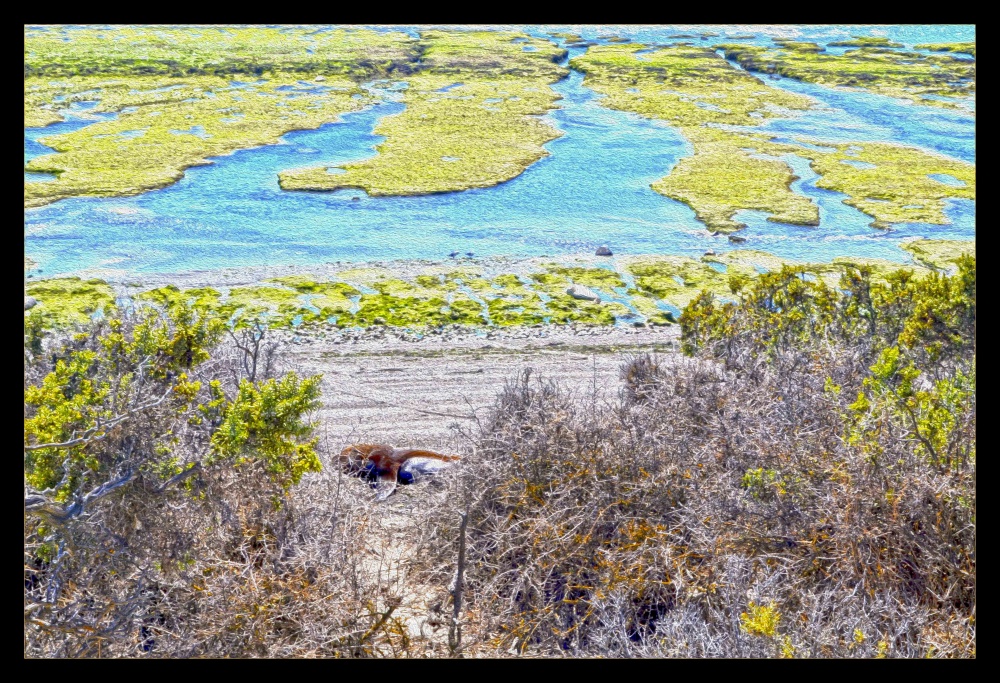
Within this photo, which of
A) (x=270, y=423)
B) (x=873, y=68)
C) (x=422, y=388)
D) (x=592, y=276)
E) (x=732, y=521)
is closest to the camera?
(x=270, y=423)

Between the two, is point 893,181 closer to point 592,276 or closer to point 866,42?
point 592,276

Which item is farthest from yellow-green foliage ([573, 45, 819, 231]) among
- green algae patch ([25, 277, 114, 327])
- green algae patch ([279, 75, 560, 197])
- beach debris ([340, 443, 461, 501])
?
beach debris ([340, 443, 461, 501])

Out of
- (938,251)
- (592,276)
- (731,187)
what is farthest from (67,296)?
(938,251)

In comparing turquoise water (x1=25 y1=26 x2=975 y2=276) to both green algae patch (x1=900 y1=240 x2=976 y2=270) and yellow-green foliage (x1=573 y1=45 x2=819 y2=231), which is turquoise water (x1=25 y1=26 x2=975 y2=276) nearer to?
green algae patch (x1=900 y1=240 x2=976 y2=270)

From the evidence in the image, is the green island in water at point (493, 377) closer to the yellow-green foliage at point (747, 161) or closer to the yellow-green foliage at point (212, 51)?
the yellow-green foliage at point (747, 161)

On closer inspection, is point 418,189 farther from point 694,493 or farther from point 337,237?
point 694,493
